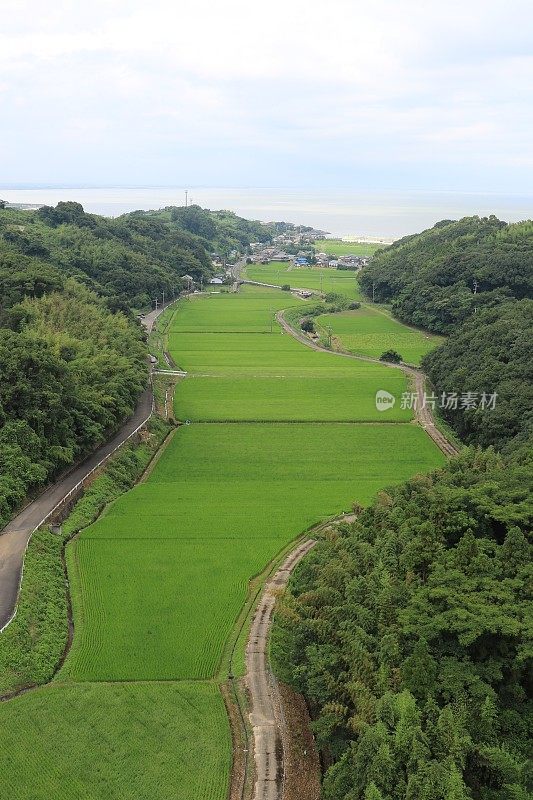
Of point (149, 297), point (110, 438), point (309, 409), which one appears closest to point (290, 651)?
point (110, 438)

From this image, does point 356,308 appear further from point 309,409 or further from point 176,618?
point 176,618

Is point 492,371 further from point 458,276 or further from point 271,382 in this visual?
point 458,276

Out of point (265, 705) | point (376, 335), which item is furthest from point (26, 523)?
point (376, 335)

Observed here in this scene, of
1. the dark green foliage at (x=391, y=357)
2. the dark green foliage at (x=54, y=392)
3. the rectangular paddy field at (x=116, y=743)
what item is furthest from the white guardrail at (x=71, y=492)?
the dark green foliage at (x=391, y=357)

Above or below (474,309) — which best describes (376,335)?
below

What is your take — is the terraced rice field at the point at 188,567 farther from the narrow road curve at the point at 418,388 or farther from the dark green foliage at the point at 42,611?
the narrow road curve at the point at 418,388

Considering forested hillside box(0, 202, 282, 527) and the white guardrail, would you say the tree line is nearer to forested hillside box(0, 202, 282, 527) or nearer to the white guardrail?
the white guardrail

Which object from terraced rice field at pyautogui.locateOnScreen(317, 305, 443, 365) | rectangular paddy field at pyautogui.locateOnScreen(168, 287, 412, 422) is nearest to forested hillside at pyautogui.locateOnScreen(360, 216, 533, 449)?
terraced rice field at pyautogui.locateOnScreen(317, 305, 443, 365)
